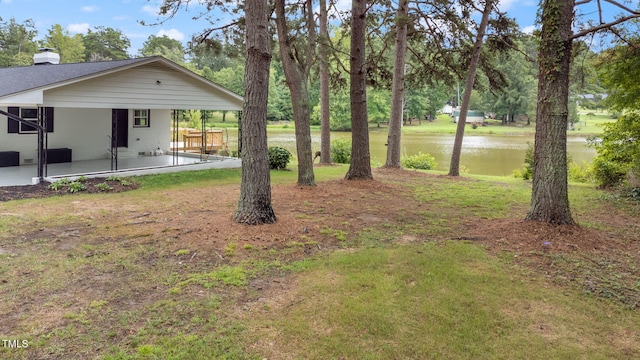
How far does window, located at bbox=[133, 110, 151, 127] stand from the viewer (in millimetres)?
13484

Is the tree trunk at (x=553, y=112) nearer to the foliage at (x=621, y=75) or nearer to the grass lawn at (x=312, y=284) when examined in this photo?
the grass lawn at (x=312, y=284)

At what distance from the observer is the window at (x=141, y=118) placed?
13.5 meters

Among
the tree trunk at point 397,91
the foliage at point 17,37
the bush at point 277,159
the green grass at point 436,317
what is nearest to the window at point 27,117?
the bush at point 277,159

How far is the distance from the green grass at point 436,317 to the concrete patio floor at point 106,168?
7613 millimetres

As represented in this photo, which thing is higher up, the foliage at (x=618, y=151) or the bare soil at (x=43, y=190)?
the foliage at (x=618, y=151)

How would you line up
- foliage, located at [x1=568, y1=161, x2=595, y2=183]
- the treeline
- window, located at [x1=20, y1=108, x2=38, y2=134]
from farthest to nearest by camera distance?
the treeline → foliage, located at [x1=568, y1=161, x2=595, y2=183] → window, located at [x1=20, y1=108, x2=38, y2=134]

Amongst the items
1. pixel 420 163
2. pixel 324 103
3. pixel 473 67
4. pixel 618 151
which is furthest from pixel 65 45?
pixel 618 151

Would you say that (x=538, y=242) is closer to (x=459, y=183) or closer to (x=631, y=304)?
(x=631, y=304)

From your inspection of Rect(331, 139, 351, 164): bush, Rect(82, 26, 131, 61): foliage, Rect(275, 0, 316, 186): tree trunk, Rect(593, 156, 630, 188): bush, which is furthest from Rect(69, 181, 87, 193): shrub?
Rect(82, 26, 131, 61): foliage

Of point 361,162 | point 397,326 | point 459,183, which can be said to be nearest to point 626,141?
point 459,183

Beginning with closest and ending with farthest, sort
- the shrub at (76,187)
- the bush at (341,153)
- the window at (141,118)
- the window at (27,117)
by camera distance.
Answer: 1. the shrub at (76,187)
2. the window at (27,117)
3. the window at (141,118)
4. the bush at (341,153)

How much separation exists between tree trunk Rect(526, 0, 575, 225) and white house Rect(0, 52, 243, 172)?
8763mm

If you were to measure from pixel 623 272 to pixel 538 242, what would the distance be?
3.06 feet

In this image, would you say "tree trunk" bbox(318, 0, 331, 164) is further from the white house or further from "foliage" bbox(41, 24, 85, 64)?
"foliage" bbox(41, 24, 85, 64)
